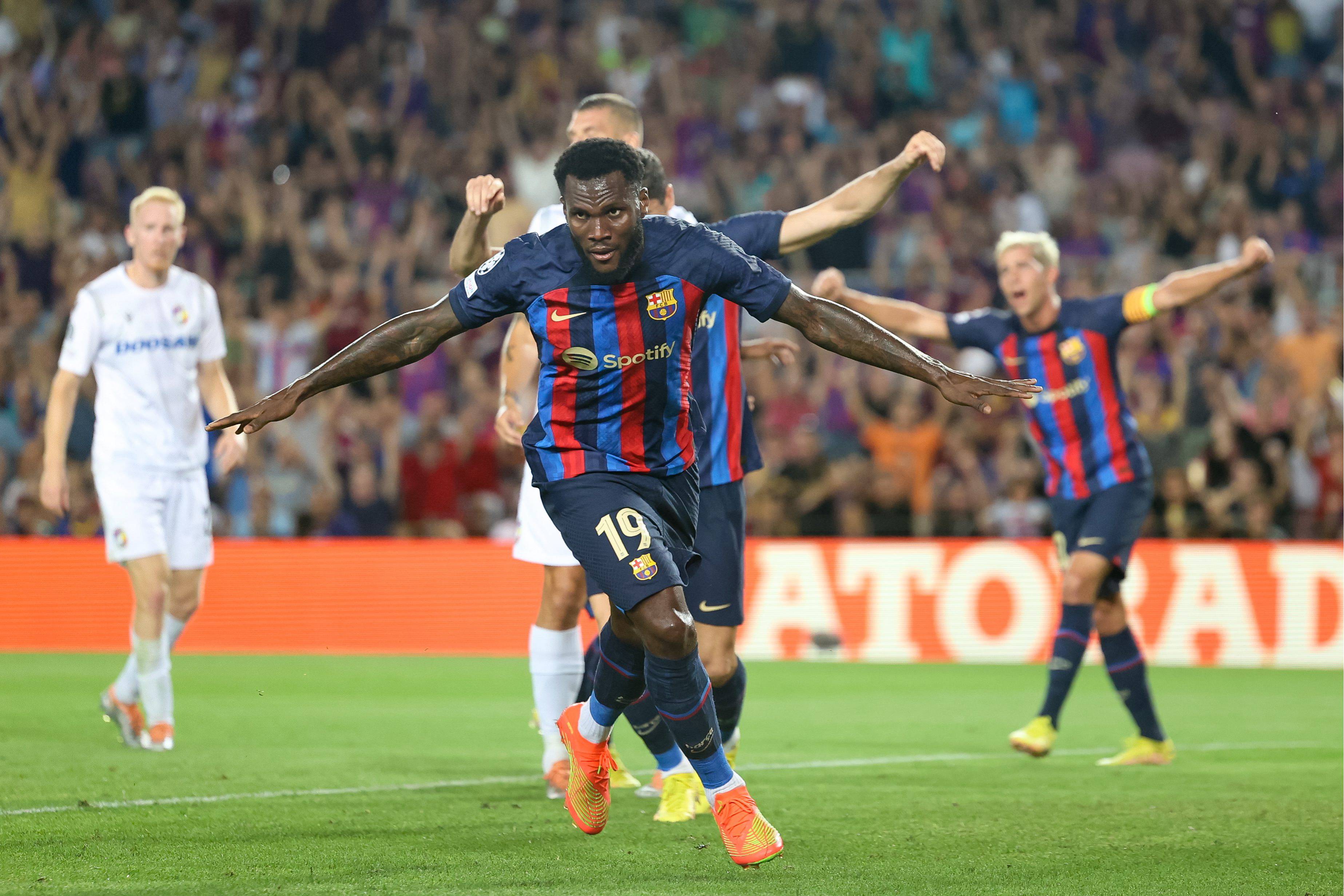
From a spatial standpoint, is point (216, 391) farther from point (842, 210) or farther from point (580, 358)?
point (580, 358)

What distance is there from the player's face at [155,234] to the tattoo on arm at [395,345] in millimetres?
3446

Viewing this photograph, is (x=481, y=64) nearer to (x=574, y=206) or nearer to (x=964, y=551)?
(x=964, y=551)

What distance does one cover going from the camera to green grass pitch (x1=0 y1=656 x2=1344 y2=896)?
193 inches

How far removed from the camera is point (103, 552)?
1376cm

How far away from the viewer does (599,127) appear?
6445mm

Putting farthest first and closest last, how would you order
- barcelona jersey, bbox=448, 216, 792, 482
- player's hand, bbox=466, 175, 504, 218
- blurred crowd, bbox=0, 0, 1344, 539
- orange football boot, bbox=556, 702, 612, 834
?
blurred crowd, bbox=0, 0, 1344, 539 < player's hand, bbox=466, 175, 504, 218 < orange football boot, bbox=556, 702, 612, 834 < barcelona jersey, bbox=448, 216, 792, 482

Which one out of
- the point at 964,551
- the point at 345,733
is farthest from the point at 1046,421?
the point at 964,551

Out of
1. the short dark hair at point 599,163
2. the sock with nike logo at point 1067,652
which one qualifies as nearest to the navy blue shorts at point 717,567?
the short dark hair at point 599,163

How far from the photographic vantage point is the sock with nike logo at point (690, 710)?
5047 mm

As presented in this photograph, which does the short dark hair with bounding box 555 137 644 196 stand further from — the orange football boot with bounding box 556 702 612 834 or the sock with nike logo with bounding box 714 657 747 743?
the sock with nike logo with bounding box 714 657 747 743

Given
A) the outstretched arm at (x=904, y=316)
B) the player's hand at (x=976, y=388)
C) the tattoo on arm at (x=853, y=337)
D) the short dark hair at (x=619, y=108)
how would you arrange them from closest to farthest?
the player's hand at (x=976, y=388)
the tattoo on arm at (x=853, y=337)
the short dark hair at (x=619, y=108)
the outstretched arm at (x=904, y=316)

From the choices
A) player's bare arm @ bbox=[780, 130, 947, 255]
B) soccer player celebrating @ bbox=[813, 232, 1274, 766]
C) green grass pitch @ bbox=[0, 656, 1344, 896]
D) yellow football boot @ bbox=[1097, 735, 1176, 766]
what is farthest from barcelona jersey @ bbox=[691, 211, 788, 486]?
yellow football boot @ bbox=[1097, 735, 1176, 766]

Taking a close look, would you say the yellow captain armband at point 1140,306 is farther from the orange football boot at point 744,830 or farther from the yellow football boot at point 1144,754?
the orange football boot at point 744,830

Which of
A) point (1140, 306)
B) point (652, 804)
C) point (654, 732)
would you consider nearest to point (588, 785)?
point (654, 732)
